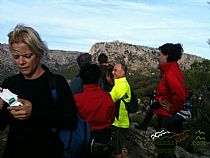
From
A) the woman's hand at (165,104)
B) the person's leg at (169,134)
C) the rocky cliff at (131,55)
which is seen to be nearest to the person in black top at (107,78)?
the person's leg at (169,134)

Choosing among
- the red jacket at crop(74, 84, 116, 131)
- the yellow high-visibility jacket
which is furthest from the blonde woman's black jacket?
the yellow high-visibility jacket

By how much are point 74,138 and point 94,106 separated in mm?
2000

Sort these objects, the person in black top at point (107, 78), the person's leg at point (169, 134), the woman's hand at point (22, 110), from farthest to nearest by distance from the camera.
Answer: the person in black top at point (107, 78)
the person's leg at point (169, 134)
the woman's hand at point (22, 110)

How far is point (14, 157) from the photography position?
2797 mm

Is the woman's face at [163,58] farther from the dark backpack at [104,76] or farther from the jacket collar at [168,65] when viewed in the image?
the dark backpack at [104,76]

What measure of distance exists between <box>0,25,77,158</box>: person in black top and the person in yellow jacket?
138 inches

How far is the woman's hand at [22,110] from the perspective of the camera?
8.02ft

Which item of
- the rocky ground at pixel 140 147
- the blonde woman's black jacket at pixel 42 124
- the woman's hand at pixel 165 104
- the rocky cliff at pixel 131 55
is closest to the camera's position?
the blonde woman's black jacket at pixel 42 124

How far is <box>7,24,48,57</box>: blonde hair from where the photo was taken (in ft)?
9.09

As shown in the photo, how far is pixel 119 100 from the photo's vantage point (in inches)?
251

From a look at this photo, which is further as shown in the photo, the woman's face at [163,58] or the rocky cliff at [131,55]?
the rocky cliff at [131,55]

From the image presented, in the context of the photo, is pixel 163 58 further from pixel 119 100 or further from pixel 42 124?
pixel 42 124

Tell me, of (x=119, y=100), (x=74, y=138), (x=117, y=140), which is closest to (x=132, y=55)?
(x=117, y=140)

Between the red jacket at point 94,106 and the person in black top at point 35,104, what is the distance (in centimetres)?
192
